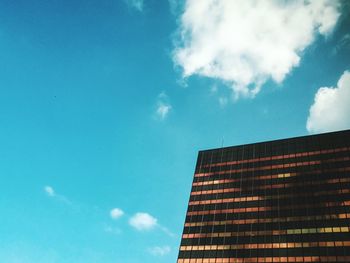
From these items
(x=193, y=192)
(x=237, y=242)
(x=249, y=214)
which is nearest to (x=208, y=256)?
(x=237, y=242)

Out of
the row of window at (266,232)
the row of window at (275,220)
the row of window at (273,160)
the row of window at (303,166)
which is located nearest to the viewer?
the row of window at (266,232)

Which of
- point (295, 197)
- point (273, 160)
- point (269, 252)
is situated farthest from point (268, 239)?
point (273, 160)

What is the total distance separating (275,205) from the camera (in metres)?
95.1

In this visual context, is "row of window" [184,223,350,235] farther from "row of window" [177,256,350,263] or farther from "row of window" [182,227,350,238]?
"row of window" [177,256,350,263]

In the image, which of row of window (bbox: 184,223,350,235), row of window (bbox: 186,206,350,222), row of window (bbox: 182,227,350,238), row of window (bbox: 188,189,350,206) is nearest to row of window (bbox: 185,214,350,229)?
row of window (bbox: 184,223,350,235)

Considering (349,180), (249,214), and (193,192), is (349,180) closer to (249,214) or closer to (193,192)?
(249,214)

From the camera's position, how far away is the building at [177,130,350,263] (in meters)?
84.7

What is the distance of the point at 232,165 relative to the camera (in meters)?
112

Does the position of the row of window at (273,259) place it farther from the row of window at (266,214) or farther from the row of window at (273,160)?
the row of window at (273,160)

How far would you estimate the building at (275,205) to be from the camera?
8469cm

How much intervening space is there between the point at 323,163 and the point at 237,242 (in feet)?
108

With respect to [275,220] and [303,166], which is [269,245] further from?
[303,166]

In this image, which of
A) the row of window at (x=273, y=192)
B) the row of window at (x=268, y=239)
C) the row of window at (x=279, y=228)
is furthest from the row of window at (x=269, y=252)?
the row of window at (x=273, y=192)

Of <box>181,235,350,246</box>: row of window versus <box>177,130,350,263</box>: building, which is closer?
<box>181,235,350,246</box>: row of window
